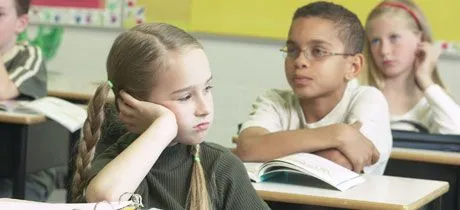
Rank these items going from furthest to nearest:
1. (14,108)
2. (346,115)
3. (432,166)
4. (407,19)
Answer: (407,19) < (14,108) < (432,166) < (346,115)

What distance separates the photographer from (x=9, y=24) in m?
3.86

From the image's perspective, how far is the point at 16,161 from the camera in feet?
11.2

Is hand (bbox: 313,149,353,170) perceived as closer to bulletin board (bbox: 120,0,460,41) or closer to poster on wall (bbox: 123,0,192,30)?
bulletin board (bbox: 120,0,460,41)

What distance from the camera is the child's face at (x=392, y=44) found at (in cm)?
379

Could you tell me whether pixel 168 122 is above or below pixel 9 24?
above

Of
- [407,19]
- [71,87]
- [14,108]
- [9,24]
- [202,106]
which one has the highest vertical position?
[202,106]

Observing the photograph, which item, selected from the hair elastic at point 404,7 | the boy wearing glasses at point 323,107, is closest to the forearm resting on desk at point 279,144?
the boy wearing glasses at point 323,107

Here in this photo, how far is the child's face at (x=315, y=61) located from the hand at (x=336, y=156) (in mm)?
214

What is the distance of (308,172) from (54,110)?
1451mm

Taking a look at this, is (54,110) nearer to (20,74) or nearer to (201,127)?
(20,74)

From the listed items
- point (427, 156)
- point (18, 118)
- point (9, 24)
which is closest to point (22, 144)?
point (18, 118)

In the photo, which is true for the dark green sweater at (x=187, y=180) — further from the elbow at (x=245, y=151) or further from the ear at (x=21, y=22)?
the ear at (x=21, y=22)

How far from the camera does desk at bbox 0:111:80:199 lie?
132 inches

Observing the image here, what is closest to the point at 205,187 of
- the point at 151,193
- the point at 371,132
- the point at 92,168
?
the point at 151,193
